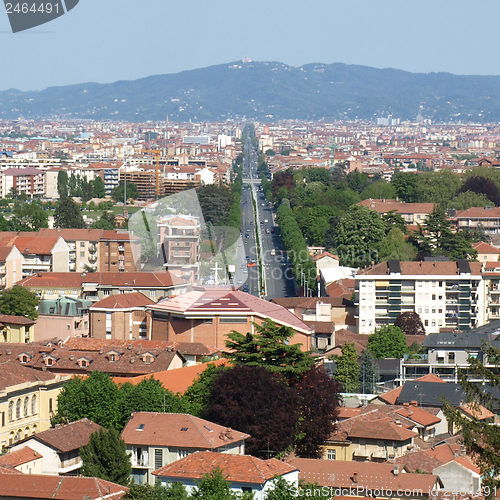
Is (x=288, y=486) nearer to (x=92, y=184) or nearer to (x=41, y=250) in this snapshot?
(x=41, y=250)

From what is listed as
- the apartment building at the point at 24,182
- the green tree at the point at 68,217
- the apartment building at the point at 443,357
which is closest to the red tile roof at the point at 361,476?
the apartment building at the point at 443,357

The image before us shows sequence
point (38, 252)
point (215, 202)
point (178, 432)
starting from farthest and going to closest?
point (215, 202)
point (38, 252)
point (178, 432)

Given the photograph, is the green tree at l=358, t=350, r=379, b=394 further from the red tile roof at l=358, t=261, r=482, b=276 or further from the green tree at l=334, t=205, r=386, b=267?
the green tree at l=334, t=205, r=386, b=267

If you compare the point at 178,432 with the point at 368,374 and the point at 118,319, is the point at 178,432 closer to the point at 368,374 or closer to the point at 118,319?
the point at 368,374

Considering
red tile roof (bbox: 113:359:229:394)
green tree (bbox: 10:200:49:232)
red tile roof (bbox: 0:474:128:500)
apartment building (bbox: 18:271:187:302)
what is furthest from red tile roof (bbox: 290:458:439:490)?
green tree (bbox: 10:200:49:232)

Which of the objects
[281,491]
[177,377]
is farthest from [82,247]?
[281,491]

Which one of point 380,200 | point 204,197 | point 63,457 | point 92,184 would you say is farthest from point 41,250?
point 92,184
